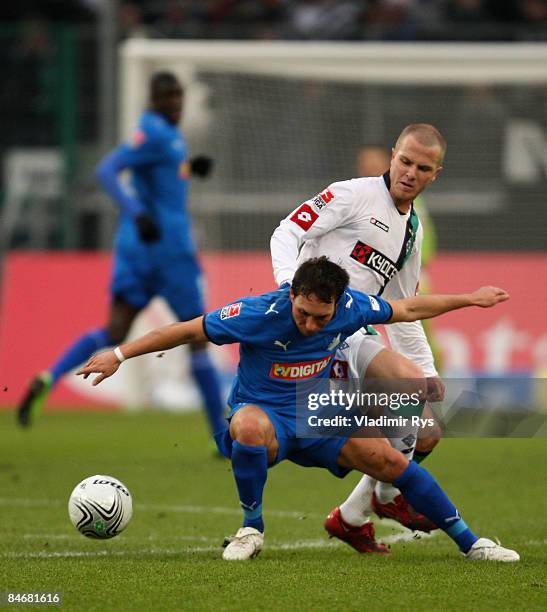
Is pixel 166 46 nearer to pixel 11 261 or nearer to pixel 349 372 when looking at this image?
pixel 11 261

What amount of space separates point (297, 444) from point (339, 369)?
0.46 meters

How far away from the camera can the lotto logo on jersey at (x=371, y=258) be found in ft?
21.1

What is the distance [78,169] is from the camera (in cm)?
1547

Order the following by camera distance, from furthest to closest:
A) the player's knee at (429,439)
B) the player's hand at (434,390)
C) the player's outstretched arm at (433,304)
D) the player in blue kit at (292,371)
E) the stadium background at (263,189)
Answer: the stadium background at (263,189) < the player's knee at (429,439) < the player's hand at (434,390) < the player's outstretched arm at (433,304) < the player in blue kit at (292,371)

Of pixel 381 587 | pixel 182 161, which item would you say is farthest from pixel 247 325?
pixel 182 161

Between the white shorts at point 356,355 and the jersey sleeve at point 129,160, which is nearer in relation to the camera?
the white shorts at point 356,355

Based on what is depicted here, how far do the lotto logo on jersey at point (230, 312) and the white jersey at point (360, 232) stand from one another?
67cm

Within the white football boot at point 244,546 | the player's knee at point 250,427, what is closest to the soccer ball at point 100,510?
the white football boot at point 244,546

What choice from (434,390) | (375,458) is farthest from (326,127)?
(375,458)

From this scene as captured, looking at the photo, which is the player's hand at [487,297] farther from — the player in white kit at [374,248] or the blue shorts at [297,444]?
the blue shorts at [297,444]

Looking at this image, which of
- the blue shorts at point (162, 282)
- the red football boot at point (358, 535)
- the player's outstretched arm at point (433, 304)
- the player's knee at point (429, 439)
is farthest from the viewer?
the blue shorts at point (162, 282)

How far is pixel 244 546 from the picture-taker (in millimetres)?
5863

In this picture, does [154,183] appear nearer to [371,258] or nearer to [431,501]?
[371,258]

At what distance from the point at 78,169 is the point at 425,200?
4.07m
